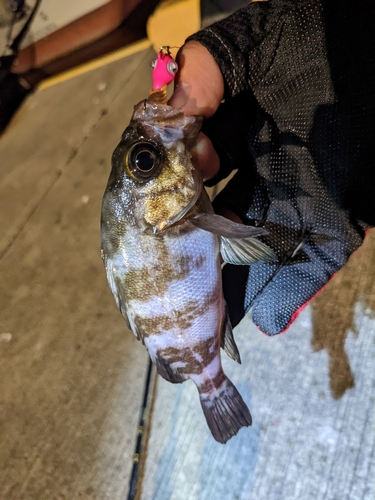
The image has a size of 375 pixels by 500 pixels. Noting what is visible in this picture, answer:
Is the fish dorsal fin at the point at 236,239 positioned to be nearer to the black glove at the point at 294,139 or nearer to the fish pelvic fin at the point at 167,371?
the black glove at the point at 294,139

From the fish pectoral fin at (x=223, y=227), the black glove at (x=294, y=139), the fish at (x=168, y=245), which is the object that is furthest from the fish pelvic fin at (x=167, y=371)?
the fish pectoral fin at (x=223, y=227)

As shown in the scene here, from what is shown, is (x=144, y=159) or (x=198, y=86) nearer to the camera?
(x=144, y=159)

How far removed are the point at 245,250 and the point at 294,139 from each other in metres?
0.48

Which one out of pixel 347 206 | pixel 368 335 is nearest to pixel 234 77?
pixel 347 206

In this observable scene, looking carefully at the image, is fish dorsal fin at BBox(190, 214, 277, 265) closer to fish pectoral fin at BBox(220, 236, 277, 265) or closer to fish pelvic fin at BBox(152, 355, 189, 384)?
fish pectoral fin at BBox(220, 236, 277, 265)

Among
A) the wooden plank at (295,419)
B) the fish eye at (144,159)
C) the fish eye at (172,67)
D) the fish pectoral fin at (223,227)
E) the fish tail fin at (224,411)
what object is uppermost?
the fish eye at (172,67)

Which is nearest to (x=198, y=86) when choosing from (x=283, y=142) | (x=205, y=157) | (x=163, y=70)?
(x=163, y=70)

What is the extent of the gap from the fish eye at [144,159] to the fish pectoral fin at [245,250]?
362 mm

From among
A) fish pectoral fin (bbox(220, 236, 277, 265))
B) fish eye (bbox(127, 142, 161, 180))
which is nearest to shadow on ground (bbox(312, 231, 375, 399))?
fish pectoral fin (bbox(220, 236, 277, 265))

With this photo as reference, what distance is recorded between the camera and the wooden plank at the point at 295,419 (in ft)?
4.76

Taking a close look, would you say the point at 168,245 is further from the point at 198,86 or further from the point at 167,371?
the point at 198,86

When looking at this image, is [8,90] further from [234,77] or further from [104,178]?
[234,77]

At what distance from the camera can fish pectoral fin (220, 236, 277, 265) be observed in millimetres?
1217

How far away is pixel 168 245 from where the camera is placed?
1.16 m
